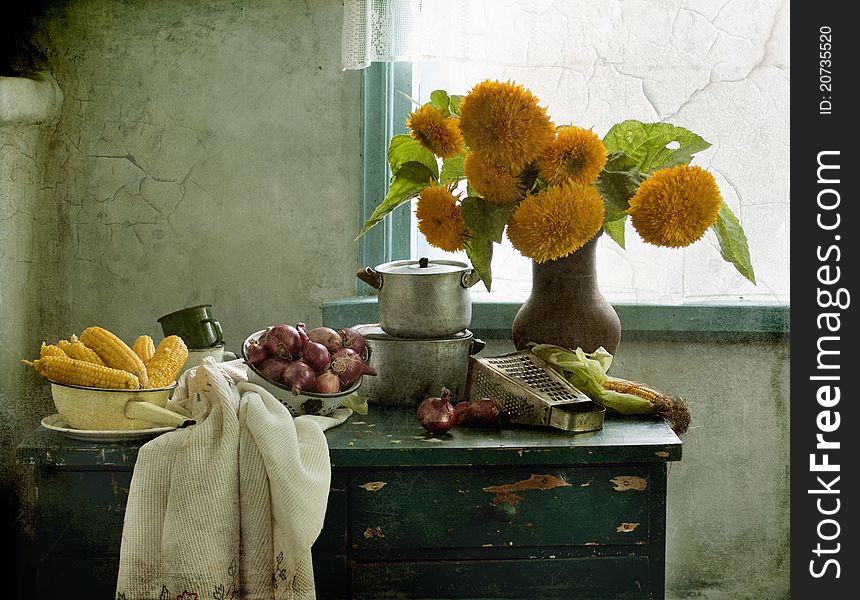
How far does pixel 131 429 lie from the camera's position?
4.73 feet

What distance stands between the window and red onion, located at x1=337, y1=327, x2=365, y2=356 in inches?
17.9

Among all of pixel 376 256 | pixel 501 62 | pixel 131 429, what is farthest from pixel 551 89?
pixel 131 429

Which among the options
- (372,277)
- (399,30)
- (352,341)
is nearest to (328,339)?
(352,341)

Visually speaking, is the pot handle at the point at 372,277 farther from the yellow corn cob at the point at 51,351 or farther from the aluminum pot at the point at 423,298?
the yellow corn cob at the point at 51,351

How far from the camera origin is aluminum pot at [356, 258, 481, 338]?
1.63 metres

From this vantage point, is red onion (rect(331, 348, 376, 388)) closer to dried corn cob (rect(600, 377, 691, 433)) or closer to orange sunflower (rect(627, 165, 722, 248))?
dried corn cob (rect(600, 377, 691, 433))

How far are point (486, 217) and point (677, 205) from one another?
0.32m

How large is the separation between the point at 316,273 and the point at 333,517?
76 cm

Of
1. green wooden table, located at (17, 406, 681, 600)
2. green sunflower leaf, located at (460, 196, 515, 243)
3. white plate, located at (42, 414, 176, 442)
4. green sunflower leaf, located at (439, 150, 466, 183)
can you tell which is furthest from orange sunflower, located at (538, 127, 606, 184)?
white plate, located at (42, 414, 176, 442)

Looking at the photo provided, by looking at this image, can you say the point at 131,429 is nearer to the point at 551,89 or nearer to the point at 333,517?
the point at 333,517

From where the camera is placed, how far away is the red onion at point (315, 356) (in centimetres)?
155

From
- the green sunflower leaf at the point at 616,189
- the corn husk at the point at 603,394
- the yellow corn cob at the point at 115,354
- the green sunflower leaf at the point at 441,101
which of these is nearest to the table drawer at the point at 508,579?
the corn husk at the point at 603,394

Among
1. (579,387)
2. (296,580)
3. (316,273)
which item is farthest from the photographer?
(316,273)

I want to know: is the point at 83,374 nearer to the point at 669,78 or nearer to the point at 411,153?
the point at 411,153
